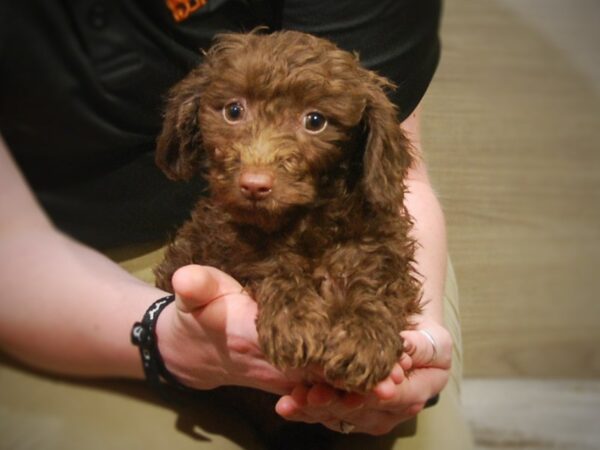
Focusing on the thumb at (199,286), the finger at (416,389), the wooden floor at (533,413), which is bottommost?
the wooden floor at (533,413)

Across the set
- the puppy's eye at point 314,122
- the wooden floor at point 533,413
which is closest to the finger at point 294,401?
the puppy's eye at point 314,122

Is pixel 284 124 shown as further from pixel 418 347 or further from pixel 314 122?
pixel 418 347

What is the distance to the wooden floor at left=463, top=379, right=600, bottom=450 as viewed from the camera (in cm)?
114

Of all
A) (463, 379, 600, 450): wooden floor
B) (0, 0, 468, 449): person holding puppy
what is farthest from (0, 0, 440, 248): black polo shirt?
(463, 379, 600, 450): wooden floor

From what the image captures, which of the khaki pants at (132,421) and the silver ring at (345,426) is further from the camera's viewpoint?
the silver ring at (345,426)

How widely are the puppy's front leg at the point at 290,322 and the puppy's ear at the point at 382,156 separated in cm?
11

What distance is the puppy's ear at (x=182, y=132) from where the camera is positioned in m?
0.64

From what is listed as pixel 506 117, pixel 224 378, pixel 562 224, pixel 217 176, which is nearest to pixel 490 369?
pixel 562 224

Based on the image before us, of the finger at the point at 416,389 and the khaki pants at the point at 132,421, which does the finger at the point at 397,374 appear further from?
the khaki pants at the point at 132,421

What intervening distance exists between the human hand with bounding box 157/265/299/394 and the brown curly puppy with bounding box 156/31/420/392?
0.09 feet

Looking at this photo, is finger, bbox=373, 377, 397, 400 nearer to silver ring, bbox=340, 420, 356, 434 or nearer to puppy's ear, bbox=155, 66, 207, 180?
silver ring, bbox=340, 420, 356, 434

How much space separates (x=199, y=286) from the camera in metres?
0.57

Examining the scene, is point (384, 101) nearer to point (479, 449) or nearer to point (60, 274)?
point (60, 274)

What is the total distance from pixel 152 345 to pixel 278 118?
0.83 ft
